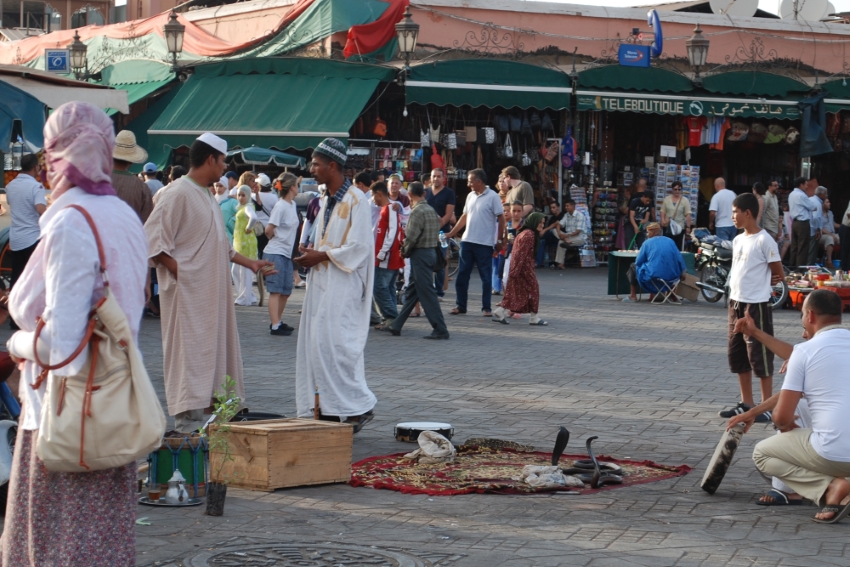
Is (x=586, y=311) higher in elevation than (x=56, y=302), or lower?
lower

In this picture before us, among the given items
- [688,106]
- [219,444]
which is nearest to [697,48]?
[688,106]

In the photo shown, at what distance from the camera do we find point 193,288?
24.1 feet

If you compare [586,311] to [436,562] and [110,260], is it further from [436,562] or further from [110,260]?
[110,260]

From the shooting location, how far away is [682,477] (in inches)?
281

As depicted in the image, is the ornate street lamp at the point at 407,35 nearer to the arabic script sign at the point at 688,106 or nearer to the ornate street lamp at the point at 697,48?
the arabic script sign at the point at 688,106

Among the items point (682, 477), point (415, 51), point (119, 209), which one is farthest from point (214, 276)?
point (415, 51)

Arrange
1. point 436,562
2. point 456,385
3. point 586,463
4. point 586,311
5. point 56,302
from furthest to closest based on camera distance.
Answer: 1. point 586,311
2. point 456,385
3. point 586,463
4. point 436,562
5. point 56,302

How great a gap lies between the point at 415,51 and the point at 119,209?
19.8 meters

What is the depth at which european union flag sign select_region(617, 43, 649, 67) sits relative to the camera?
2473 cm

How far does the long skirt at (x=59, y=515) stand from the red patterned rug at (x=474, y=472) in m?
2.85

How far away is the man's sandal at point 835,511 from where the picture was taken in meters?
6.14

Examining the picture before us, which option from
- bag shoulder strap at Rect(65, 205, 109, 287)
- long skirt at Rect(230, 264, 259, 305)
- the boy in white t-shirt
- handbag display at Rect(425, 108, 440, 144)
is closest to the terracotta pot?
bag shoulder strap at Rect(65, 205, 109, 287)

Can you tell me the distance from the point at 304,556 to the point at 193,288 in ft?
7.88

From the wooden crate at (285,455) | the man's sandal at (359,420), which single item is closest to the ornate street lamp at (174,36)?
the man's sandal at (359,420)
